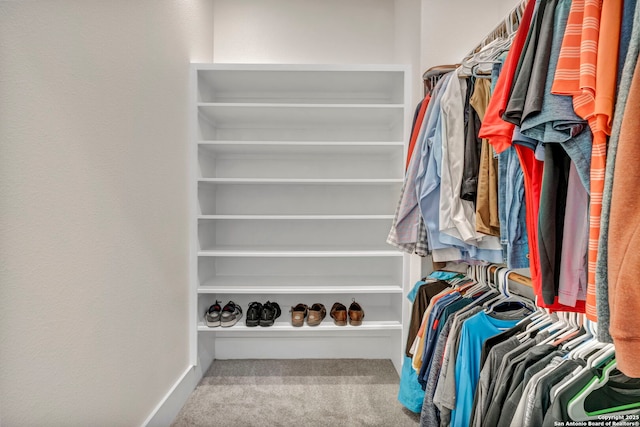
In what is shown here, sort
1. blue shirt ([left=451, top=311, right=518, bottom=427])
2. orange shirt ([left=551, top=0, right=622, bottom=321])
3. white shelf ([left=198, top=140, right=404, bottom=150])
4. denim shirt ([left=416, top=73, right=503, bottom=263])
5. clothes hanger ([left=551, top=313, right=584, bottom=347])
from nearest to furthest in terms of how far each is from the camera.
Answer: orange shirt ([left=551, top=0, right=622, bottom=321]), clothes hanger ([left=551, top=313, right=584, bottom=347]), blue shirt ([left=451, top=311, right=518, bottom=427]), denim shirt ([left=416, top=73, right=503, bottom=263]), white shelf ([left=198, top=140, right=404, bottom=150])

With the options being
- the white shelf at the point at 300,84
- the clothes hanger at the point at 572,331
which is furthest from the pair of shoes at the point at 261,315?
the clothes hanger at the point at 572,331

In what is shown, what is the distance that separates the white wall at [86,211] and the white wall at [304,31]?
801 mm

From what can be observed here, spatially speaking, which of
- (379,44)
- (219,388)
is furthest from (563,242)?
(379,44)

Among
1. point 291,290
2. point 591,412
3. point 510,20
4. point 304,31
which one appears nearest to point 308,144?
point 291,290

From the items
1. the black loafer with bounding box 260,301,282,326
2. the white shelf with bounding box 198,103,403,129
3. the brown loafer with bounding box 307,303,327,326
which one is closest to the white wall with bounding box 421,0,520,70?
the white shelf with bounding box 198,103,403,129

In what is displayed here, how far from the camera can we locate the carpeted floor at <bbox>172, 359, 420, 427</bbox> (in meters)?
1.72

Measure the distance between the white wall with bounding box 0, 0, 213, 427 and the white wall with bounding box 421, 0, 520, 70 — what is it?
1361 mm

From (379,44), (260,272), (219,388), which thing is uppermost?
(379,44)

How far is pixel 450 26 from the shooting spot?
1.93 m

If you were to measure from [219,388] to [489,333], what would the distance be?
1.55 metres

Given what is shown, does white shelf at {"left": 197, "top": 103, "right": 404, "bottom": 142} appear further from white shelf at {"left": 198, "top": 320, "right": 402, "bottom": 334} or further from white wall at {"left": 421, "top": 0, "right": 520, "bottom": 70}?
white shelf at {"left": 198, "top": 320, "right": 402, "bottom": 334}

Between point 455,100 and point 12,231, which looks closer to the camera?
point 12,231

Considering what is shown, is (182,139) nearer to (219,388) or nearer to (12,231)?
(12,231)

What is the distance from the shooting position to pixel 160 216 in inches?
63.6
